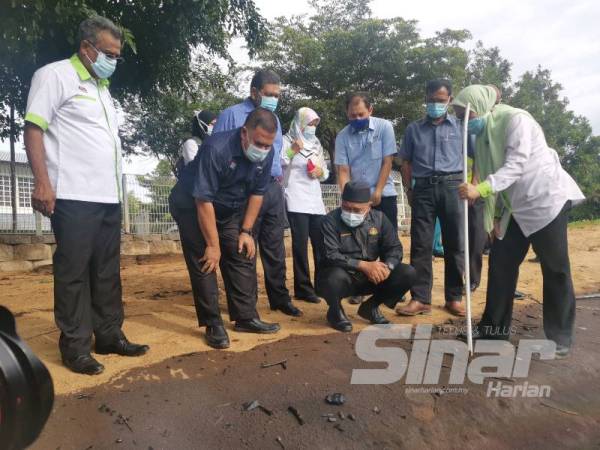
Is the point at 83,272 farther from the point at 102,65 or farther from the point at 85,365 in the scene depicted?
the point at 102,65

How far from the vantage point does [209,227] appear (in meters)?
3.21

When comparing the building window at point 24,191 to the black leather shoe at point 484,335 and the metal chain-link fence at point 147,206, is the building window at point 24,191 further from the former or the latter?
the black leather shoe at point 484,335

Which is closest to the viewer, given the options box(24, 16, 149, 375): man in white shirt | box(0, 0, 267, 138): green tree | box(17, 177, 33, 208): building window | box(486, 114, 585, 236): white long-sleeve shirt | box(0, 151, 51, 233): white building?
box(24, 16, 149, 375): man in white shirt

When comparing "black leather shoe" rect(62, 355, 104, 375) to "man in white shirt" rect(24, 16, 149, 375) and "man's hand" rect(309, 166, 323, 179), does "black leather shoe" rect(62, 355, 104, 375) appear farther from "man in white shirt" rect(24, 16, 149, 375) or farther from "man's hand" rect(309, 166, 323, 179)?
"man's hand" rect(309, 166, 323, 179)

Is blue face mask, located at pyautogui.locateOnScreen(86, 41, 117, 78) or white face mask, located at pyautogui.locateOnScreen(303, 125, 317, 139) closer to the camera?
blue face mask, located at pyautogui.locateOnScreen(86, 41, 117, 78)

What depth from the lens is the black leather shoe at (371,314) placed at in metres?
3.91

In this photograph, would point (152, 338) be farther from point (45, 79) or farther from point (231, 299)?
point (45, 79)

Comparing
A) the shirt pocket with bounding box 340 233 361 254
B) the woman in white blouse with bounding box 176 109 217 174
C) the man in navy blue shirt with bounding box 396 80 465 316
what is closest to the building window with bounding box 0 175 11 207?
the woman in white blouse with bounding box 176 109 217 174

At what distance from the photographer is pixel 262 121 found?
10.5 feet

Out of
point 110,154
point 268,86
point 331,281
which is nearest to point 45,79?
point 110,154

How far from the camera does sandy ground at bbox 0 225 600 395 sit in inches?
117

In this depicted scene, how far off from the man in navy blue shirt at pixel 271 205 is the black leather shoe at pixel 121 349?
124 centimetres

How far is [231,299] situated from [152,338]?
60cm

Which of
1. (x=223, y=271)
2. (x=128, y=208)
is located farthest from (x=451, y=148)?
(x=128, y=208)
